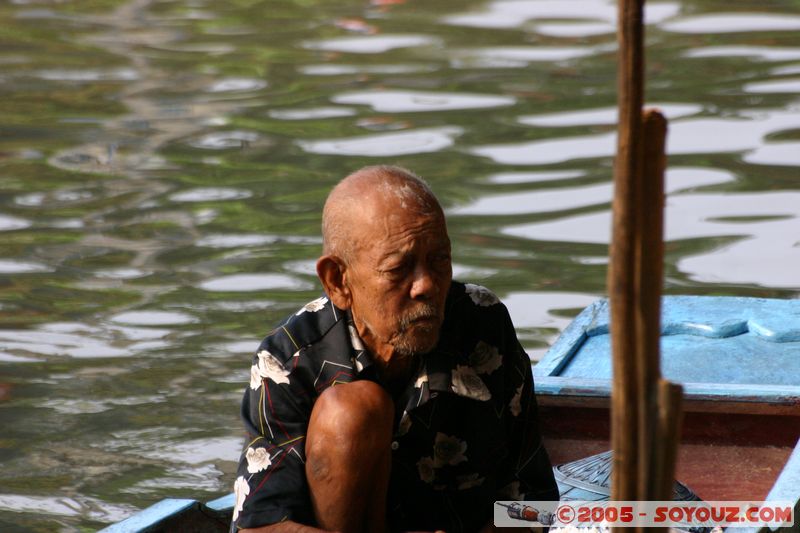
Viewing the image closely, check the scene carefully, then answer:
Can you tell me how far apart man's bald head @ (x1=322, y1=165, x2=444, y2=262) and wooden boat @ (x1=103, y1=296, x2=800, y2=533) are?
2.34 feet

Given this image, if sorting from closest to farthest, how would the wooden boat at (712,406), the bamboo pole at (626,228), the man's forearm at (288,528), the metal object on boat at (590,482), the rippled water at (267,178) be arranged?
1. the bamboo pole at (626,228)
2. the man's forearm at (288,528)
3. the metal object on boat at (590,482)
4. the wooden boat at (712,406)
5. the rippled water at (267,178)

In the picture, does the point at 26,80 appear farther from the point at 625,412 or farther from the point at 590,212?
the point at 625,412

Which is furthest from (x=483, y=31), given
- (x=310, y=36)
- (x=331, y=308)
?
(x=331, y=308)

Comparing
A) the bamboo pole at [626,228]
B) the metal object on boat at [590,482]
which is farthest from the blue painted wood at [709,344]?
the bamboo pole at [626,228]

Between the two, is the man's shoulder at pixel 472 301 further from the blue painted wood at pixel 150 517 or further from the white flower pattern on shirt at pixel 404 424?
the blue painted wood at pixel 150 517

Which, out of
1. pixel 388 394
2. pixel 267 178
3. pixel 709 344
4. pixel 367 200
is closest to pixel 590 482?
pixel 388 394

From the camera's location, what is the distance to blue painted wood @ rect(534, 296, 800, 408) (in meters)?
3.64

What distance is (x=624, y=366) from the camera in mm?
1270

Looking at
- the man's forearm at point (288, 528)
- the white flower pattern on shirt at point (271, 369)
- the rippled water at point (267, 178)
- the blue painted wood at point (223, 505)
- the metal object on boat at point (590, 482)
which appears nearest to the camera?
the man's forearm at point (288, 528)

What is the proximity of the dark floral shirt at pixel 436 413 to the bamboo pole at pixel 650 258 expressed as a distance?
1.03 metres

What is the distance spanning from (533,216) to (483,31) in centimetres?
492

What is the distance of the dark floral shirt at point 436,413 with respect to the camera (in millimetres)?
2223

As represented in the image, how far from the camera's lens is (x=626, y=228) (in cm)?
125

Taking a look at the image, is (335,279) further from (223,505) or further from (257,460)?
(223,505)
